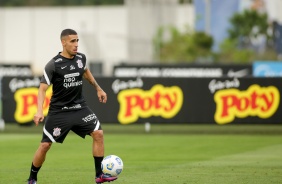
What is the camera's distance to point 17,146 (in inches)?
835

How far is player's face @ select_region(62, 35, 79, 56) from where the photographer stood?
42.4ft

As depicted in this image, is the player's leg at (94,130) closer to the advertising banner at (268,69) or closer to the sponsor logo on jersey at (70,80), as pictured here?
the sponsor logo on jersey at (70,80)

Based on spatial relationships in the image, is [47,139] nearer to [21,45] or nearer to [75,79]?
[75,79]

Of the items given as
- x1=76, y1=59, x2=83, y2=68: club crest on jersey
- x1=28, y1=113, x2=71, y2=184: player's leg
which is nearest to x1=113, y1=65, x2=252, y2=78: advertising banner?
x1=76, y1=59, x2=83, y2=68: club crest on jersey

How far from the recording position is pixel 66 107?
13.1 meters

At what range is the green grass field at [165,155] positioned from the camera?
14398 mm

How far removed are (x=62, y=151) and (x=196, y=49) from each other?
129ft

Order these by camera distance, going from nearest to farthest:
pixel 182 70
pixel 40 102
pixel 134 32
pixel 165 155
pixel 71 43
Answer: pixel 40 102 < pixel 71 43 < pixel 165 155 < pixel 182 70 < pixel 134 32

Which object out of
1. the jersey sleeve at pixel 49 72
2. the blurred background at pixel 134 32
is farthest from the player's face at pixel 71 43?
the blurred background at pixel 134 32

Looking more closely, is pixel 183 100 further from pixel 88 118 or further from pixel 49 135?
pixel 49 135

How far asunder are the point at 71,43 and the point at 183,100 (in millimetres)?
12829

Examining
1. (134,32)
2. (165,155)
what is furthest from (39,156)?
(134,32)

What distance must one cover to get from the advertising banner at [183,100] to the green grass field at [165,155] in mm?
482

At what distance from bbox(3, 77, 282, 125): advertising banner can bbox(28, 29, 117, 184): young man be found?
39.2 feet
